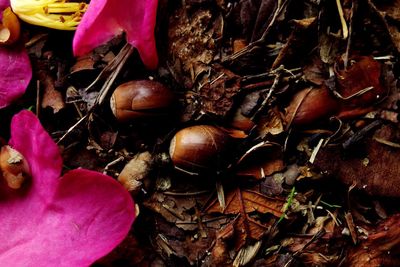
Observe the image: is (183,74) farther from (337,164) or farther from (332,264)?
(332,264)

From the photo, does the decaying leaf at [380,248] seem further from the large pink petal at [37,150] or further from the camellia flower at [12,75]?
the camellia flower at [12,75]

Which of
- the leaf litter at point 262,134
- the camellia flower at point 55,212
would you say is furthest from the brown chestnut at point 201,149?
the camellia flower at point 55,212

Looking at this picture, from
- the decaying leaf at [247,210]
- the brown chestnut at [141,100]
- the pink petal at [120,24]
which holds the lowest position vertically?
the decaying leaf at [247,210]

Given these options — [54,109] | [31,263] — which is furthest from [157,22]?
[31,263]

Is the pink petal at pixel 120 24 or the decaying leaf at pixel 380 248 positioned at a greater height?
the pink petal at pixel 120 24

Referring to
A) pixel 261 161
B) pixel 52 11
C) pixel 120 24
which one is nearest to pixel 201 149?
pixel 261 161

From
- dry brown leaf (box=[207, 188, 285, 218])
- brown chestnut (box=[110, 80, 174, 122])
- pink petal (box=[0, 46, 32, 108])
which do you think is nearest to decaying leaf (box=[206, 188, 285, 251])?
dry brown leaf (box=[207, 188, 285, 218])
